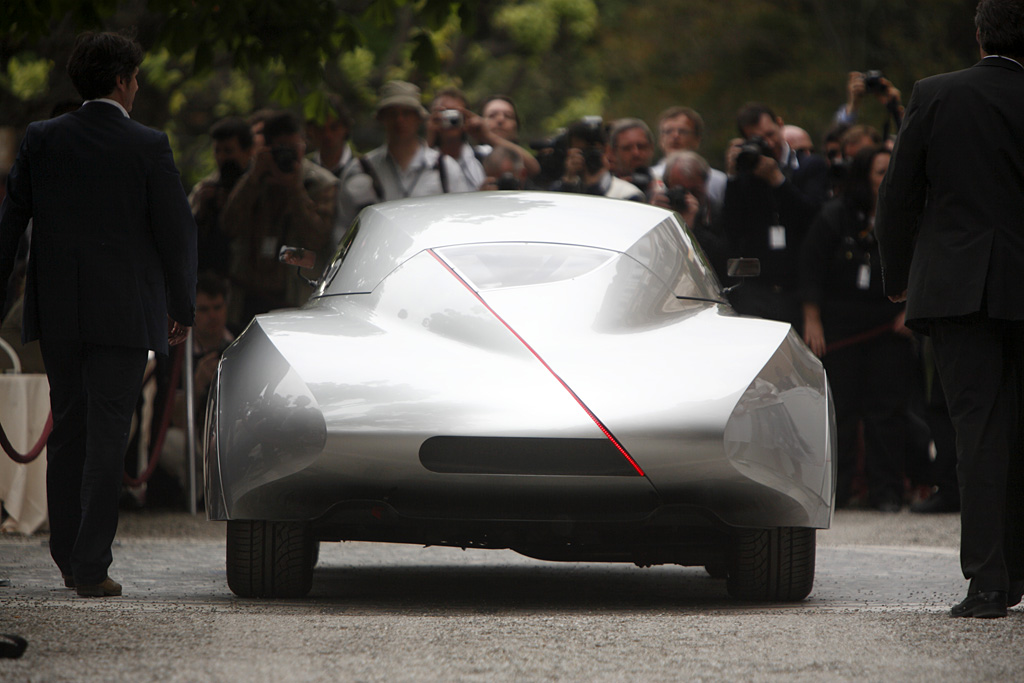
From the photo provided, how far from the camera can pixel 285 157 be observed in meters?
9.25

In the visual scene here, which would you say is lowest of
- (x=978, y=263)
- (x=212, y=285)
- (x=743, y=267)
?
(x=212, y=285)

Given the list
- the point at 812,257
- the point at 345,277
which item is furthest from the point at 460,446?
the point at 812,257

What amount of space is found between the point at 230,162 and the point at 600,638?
6.53 m

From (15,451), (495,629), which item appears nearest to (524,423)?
(495,629)

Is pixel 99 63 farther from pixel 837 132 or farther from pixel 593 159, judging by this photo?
pixel 837 132

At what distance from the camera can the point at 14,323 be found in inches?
328

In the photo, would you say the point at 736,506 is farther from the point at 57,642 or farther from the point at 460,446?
the point at 57,642

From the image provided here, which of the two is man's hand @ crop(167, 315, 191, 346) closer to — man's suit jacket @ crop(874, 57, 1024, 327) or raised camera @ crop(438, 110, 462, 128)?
man's suit jacket @ crop(874, 57, 1024, 327)

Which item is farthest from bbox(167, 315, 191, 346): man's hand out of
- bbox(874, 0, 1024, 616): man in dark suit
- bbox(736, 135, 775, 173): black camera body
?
bbox(736, 135, 775, 173): black camera body

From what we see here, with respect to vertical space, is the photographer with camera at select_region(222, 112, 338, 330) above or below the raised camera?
below

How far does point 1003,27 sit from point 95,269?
319 cm

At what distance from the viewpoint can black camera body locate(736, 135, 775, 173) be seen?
9.55 metres

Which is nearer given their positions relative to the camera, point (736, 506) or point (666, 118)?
point (736, 506)

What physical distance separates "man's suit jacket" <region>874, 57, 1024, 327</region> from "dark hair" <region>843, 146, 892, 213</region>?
189 inches
